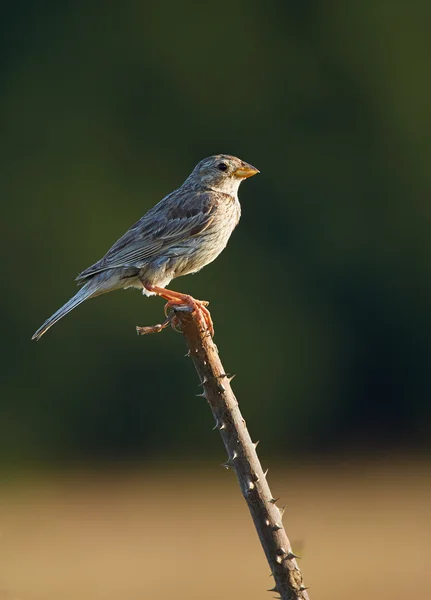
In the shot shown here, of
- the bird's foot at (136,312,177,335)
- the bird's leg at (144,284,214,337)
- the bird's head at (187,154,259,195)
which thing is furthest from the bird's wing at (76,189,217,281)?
the bird's foot at (136,312,177,335)

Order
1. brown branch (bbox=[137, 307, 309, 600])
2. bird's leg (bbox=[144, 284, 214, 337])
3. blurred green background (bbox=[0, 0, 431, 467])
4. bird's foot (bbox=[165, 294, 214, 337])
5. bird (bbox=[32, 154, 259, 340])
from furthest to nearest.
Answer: blurred green background (bbox=[0, 0, 431, 467]), bird (bbox=[32, 154, 259, 340]), bird's leg (bbox=[144, 284, 214, 337]), bird's foot (bbox=[165, 294, 214, 337]), brown branch (bbox=[137, 307, 309, 600])

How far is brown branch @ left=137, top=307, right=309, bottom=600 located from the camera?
3.97 m

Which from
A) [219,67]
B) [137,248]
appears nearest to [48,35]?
[219,67]

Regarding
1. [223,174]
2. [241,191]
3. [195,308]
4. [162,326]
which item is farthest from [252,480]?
[241,191]

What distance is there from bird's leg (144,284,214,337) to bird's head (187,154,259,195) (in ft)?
3.60

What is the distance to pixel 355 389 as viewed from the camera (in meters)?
20.4

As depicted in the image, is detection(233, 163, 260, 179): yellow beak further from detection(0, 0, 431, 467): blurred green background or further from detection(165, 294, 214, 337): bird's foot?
detection(0, 0, 431, 467): blurred green background

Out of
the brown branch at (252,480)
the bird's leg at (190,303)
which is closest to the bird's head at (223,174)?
the bird's leg at (190,303)

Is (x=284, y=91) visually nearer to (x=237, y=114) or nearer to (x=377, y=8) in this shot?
(x=237, y=114)

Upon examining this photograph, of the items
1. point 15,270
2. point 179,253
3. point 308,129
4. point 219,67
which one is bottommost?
point 179,253

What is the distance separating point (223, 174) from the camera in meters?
7.41

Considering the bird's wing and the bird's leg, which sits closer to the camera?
the bird's leg

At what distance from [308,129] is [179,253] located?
A: 14.3 m

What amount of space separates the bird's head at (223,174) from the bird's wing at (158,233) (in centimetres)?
35
